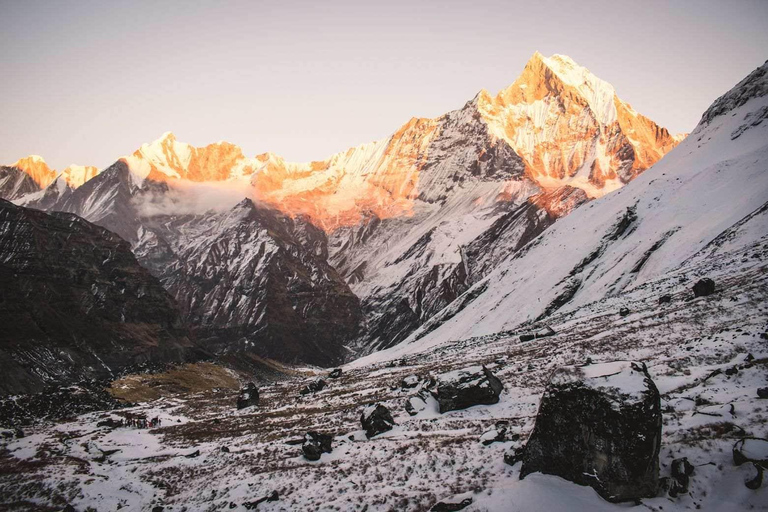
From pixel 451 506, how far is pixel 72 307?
147631mm

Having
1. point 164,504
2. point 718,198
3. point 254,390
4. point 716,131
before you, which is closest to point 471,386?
point 164,504

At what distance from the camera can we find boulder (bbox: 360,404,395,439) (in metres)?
30.9

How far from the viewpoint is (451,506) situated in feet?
54.8

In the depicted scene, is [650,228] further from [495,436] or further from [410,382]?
[495,436]

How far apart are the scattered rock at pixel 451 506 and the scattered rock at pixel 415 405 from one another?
1818 centimetres

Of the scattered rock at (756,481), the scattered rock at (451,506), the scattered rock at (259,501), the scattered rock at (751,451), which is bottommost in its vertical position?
the scattered rock at (259,501)

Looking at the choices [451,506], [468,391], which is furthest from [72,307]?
[451,506]

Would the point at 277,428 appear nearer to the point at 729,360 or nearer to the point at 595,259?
the point at 729,360

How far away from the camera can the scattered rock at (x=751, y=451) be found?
1437cm

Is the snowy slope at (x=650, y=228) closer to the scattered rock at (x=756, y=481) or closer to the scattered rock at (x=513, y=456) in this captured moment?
the scattered rock at (x=513, y=456)

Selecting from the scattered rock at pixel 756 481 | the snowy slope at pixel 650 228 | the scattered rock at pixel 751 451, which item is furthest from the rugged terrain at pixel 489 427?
the snowy slope at pixel 650 228

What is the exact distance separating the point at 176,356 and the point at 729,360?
15535 centimetres

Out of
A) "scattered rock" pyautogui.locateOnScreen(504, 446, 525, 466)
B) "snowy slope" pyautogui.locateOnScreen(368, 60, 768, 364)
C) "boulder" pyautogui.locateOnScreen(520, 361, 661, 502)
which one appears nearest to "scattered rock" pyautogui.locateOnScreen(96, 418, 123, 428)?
"scattered rock" pyautogui.locateOnScreen(504, 446, 525, 466)

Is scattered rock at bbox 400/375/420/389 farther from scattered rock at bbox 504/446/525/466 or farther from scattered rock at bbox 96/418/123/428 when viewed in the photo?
scattered rock at bbox 96/418/123/428
